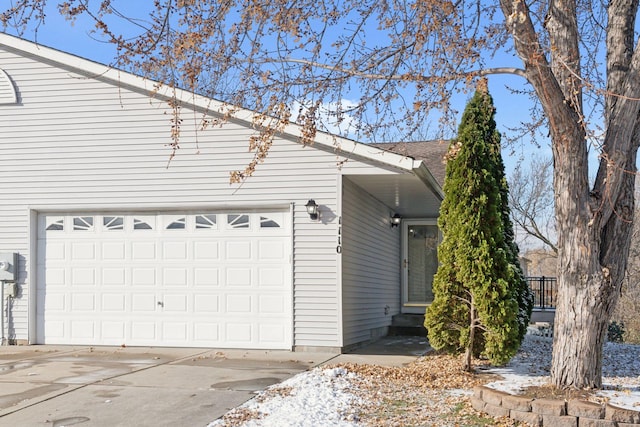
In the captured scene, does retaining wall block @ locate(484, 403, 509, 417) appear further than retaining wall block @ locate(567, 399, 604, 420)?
Yes

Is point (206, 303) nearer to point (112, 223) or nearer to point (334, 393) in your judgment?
point (112, 223)

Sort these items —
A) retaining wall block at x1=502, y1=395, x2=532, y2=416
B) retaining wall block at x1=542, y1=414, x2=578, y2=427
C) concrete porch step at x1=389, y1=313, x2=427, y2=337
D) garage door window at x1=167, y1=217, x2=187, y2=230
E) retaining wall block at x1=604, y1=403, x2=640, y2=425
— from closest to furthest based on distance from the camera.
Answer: retaining wall block at x1=604, y1=403, x2=640, y2=425 < retaining wall block at x1=542, y1=414, x2=578, y2=427 < retaining wall block at x1=502, y1=395, x2=532, y2=416 < garage door window at x1=167, y1=217, x2=187, y2=230 < concrete porch step at x1=389, y1=313, x2=427, y2=337

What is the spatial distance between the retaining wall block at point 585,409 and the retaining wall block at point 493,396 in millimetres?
588

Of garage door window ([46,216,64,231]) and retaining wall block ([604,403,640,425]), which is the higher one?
garage door window ([46,216,64,231])

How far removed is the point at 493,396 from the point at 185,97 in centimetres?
662

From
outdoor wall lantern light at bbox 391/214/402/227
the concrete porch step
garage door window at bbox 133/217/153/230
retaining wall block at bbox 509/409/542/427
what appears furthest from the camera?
outdoor wall lantern light at bbox 391/214/402/227

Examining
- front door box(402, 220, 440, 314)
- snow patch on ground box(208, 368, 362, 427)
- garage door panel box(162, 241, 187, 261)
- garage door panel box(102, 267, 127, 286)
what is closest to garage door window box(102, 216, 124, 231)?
garage door panel box(102, 267, 127, 286)

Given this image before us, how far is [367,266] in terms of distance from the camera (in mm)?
12102

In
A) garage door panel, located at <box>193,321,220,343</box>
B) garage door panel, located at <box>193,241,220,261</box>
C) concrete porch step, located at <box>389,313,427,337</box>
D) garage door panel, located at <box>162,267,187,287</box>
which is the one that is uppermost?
garage door panel, located at <box>193,241,220,261</box>

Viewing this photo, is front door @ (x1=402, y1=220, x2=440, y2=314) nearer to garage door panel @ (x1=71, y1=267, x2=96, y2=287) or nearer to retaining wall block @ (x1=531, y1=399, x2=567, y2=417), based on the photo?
garage door panel @ (x1=71, y1=267, x2=96, y2=287)

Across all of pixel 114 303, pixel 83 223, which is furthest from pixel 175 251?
pixel 83 223

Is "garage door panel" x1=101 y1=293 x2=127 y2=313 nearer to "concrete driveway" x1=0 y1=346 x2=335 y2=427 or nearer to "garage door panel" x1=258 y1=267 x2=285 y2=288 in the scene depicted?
"concrete driveway" x1=0 y1=346 x2=335 y2=427

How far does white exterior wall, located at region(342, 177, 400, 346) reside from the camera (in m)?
10.6

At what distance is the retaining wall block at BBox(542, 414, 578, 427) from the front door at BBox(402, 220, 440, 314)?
9.59 m
